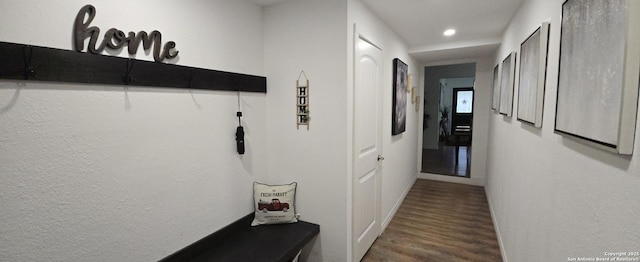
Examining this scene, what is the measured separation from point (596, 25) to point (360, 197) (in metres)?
1.85

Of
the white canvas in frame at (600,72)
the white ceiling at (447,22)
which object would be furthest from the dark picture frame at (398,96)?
the white canvas in frame at (600,72)

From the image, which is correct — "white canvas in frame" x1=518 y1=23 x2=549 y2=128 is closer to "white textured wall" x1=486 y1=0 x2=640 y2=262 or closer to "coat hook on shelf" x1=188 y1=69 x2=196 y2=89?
"white textured wall" x1=486 y1=0 x2=640 y2=262

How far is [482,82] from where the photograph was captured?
14.8ft

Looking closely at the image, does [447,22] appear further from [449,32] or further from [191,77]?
[191,77]

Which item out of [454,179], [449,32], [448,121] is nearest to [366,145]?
[449,32]

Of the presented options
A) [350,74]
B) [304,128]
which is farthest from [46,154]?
[350,74]

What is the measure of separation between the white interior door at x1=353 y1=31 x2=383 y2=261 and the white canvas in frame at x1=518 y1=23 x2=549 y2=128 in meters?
1.16

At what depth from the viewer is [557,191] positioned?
4.15 feet

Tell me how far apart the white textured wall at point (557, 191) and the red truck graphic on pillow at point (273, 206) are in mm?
1732

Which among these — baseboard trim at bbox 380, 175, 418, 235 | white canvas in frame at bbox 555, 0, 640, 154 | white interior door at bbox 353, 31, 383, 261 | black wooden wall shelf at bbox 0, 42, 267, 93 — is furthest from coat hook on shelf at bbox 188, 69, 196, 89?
baseboard trim at bbox 380, 175, 418, 235

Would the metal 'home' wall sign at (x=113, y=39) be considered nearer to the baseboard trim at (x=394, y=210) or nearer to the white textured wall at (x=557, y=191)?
the white textured wall at (x=557, y=191)

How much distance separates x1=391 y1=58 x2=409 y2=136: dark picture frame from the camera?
10.5 ft

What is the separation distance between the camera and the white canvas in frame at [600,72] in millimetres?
742

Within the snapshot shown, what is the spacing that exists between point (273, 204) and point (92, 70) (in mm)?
1526
